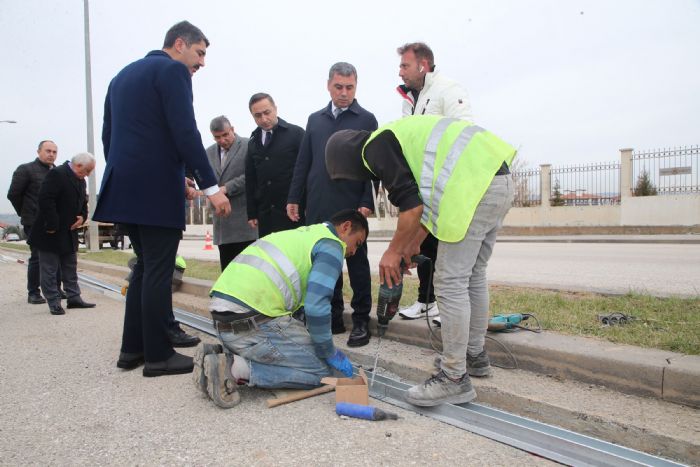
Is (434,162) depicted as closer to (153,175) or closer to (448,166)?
(448,166)

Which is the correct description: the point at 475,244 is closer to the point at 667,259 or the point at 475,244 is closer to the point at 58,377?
the point at 58,377

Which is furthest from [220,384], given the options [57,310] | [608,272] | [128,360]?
[608,272]

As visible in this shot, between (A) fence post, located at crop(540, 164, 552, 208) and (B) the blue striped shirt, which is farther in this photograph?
(A) fence post, located at crop(540, 164, 552, 208)

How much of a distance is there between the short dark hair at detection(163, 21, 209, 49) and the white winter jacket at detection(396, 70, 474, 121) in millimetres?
1497

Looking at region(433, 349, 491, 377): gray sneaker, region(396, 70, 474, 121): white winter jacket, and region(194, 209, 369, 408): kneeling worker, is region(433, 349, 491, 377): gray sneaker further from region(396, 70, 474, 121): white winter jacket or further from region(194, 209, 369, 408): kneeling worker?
region(396, 70, 474, 121): white winter jacket

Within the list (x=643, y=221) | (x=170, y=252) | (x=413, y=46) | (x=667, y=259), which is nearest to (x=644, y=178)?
(x=643, y=221)

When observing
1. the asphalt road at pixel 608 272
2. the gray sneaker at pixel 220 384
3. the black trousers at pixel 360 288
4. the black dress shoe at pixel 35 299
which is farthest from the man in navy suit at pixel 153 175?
the asphalt road at pixel 608 272

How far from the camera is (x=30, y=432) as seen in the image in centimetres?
226

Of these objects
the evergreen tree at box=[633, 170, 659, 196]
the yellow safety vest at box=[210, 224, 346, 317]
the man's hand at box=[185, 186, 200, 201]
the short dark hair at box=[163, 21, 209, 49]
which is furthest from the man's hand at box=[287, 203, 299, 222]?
the evergreen tree at box=[633, 170, 659, 196]

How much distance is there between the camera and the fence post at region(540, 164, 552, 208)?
2080cm

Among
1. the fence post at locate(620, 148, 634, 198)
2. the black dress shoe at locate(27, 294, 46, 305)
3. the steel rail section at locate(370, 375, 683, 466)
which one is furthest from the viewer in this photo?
the fence post at locate(620, 148, 634, 198)

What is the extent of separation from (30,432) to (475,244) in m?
2.20

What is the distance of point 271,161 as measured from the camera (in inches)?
170

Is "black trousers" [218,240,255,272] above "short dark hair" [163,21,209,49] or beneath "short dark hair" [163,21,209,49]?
beneath
